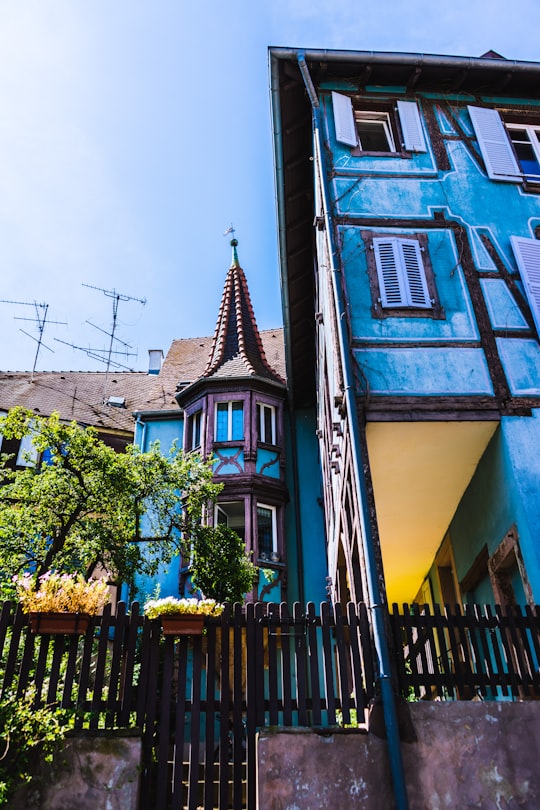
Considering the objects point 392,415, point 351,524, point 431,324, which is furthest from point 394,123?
point 351,524

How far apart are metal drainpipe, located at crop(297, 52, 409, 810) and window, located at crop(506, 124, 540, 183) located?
3.48m

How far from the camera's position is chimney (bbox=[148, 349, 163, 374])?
25984 millimetres

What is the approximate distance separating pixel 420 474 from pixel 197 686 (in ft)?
15.1

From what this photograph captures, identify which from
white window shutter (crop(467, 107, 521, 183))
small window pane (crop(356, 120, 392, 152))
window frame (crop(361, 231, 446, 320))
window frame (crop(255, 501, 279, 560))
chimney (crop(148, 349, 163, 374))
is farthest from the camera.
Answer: chimney (crop(148, 349, 163, 374))

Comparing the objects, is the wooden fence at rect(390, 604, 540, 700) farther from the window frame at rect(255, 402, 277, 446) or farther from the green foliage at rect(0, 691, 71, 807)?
the window frame at rect(255, 402, 277, 446)

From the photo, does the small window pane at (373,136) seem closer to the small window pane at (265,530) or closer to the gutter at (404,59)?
the gutter at (404,59)

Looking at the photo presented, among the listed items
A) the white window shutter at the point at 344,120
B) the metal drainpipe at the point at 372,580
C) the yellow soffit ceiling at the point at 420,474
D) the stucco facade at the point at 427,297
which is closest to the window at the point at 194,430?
the stucco facade at the point at 427,297

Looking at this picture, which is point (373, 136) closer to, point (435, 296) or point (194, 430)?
point (435, 296)

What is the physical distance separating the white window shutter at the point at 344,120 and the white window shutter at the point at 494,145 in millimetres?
2043

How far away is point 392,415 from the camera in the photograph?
8336mm

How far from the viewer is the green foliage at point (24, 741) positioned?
18.2 ft

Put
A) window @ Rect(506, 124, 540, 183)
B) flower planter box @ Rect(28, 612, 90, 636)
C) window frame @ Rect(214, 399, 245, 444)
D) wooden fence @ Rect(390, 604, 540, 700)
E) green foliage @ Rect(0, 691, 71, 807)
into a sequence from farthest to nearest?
window frame @ Rect(214, 399, 245, 444) → window @ Rect(506, 124, 540, 183) → wooden fence @ Rect(390, 604, 540, 700) → flower planter box @ Rect(28, 612, 90, 636) → green foliage @ Rect(0, 691, 71, 807)

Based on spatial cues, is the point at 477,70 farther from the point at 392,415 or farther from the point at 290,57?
the point at 392,415

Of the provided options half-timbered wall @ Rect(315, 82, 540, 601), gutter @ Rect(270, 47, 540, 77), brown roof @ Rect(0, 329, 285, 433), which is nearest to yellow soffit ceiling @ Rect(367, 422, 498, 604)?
half-timbered wall @ Rect(315, 82, 540, 601)
